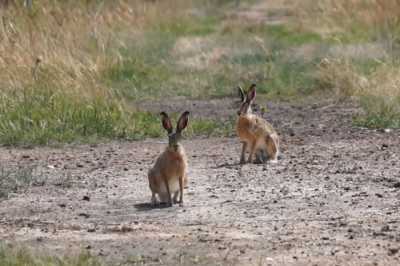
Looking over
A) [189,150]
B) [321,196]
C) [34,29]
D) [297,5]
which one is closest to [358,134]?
[189,150]

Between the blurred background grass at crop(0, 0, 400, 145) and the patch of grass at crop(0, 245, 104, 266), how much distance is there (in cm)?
528

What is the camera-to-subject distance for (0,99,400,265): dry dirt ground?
8086 mm

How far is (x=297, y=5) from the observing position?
91.8ft

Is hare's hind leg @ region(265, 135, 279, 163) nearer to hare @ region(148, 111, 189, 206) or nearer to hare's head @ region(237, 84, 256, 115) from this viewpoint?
hare's head @ region(237, 84, 256, 115)

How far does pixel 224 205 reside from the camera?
9.73m

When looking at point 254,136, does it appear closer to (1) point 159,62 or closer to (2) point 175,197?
(2) point 175,197

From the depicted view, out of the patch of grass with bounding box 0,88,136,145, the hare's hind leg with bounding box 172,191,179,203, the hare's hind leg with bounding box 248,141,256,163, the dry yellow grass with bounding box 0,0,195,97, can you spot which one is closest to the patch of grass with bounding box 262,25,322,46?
the dry yellow grass with bounding box 0,0,195,97

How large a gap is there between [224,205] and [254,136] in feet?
7.96

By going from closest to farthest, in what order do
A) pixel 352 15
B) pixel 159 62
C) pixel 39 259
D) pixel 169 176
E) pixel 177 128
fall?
1. pixel 39 259
2. pixel 169 176
3. pixel 177 128
4. pixel 159 62
5. pixel 352 15

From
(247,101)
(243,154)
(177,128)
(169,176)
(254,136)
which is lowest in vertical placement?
(243,154)

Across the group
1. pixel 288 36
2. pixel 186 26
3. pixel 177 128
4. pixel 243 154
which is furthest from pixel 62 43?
pixel 186 26

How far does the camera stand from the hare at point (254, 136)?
38.9 feet

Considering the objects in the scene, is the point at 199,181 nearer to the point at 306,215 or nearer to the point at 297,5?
the point at 306,215

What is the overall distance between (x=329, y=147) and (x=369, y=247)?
4.64 metres
